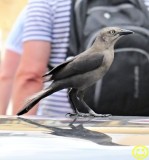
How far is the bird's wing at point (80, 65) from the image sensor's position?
2.04 metres

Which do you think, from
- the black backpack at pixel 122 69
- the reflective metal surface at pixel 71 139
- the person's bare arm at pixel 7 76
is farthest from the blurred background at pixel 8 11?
the reflective metal surface at pixel 71 139

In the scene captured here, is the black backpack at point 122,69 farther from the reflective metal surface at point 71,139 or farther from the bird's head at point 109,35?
the reflective metal surface at point 71,139

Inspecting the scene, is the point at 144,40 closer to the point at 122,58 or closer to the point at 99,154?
the point at 122,58

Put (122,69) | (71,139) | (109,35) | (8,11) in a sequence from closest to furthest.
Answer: (71,139), (109,35), (122,69), (8,11)

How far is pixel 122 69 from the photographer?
10.3 feet

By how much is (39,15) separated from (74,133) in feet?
5.72

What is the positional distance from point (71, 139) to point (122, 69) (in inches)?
62.5

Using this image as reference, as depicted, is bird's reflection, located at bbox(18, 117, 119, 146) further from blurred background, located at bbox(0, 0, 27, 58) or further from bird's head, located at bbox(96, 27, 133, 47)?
blurred background, located at bbox(0, 0, 27, 58)

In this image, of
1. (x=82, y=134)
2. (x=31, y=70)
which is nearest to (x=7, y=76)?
(x=31, y=70)

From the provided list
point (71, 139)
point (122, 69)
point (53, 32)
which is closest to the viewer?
point (71, 139)

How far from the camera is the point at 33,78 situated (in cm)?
334

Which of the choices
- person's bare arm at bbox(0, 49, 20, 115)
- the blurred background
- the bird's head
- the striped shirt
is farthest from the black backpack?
the blurred background

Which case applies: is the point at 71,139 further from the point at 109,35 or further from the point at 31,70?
the point at 31,70

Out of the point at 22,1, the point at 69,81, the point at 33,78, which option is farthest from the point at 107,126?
the point at 22,1
